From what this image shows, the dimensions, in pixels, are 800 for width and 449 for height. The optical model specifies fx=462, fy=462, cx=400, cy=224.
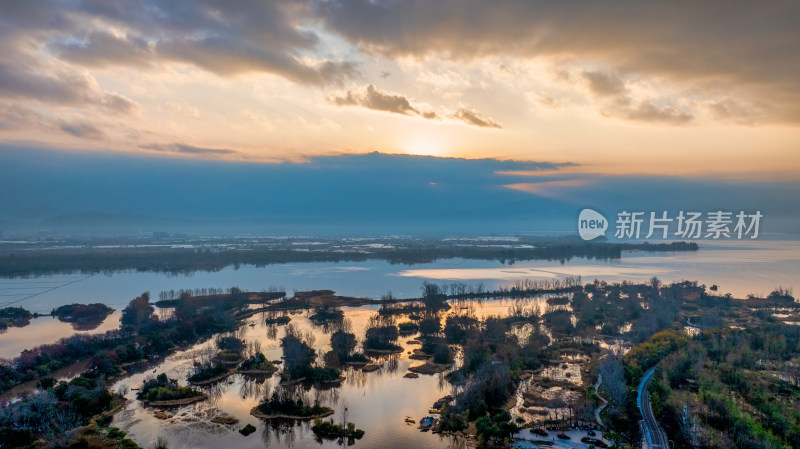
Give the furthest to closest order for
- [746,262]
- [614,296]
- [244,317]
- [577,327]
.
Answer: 1. [746,262]
2. [614,296]
3. [244,317]
4. [577,327]

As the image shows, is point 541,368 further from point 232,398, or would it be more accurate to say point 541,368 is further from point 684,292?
point 684,292

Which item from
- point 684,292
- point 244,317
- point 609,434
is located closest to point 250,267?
point 244,317

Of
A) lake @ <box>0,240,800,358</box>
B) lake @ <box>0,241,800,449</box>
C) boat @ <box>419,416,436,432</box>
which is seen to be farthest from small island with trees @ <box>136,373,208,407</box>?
lake @ <box>0,240,800,358</box>

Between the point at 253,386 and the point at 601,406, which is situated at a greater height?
the point at 601,406

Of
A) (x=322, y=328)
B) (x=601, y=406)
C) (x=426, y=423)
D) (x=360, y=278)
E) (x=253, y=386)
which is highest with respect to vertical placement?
(x=360, y=278)

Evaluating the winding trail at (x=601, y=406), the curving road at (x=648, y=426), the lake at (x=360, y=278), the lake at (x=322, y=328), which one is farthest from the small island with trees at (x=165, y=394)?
the curving road at (x=648, y=426)

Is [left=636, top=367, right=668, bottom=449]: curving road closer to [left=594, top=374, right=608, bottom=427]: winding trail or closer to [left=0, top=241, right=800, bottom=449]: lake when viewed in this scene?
[left=594, top=374, right=608, bottom=427]: winding trail

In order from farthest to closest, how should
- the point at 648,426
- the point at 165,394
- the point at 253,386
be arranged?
the point at 253,386 < the point at 165,394 < the point at 648,426

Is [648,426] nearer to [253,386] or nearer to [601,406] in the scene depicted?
[601,406]

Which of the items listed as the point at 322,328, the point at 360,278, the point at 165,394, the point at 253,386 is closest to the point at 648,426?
the point at 253,386
